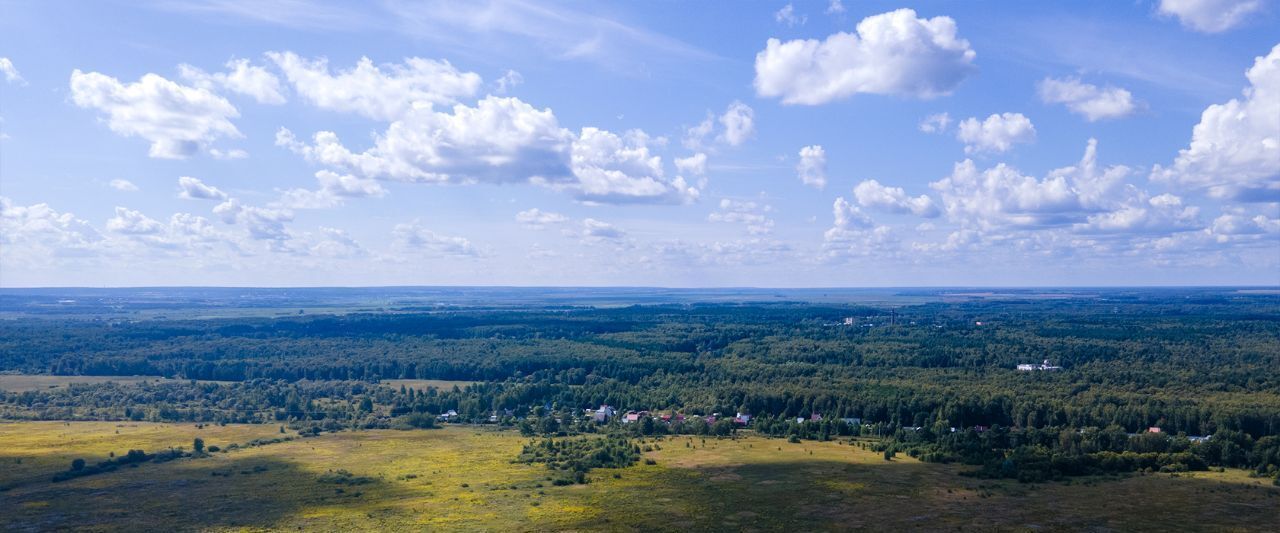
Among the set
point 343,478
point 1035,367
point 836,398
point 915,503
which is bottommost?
point 343,478

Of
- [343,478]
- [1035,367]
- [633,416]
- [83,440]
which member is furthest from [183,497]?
[1035,367]

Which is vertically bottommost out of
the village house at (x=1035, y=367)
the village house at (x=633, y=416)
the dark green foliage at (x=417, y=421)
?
the dark green foliage at (x=417, y=421)

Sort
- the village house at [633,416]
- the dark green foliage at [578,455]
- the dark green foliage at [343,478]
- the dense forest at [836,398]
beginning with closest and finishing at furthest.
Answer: the dark green foliage at [343,478]
the dark green foliage at [578,455]
the dense forest at [836,398]
the village house at [633,416]

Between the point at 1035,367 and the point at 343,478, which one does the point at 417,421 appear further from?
the point at 1035,367

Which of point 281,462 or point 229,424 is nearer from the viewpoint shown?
point 281,462

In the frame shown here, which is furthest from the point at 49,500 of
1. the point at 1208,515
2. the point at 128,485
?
the point at 1208,515

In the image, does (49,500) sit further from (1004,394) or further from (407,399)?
(1004,394)

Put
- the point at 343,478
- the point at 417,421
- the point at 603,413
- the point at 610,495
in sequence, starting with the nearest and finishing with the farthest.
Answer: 1. the point at 610,495
2. the point at 343,478
3. the point at 417,421
4. the point at 603,413

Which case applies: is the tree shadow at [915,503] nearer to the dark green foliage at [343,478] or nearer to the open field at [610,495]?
the open field at [610,495]

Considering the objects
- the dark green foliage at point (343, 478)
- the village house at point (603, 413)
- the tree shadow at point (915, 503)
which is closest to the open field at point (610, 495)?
the tree shadow at point (915, 503)
